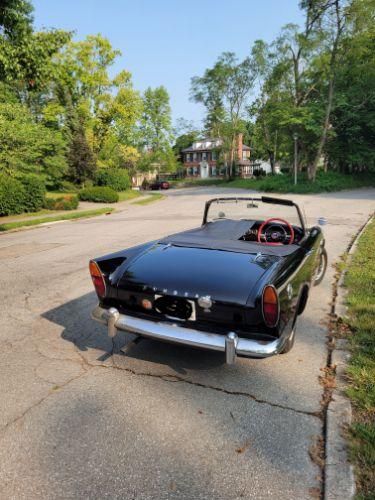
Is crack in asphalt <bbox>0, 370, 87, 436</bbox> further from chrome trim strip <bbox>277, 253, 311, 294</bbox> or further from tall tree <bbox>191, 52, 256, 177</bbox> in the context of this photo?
tall tree <bbox>191, 52, 256, 177</bbox>

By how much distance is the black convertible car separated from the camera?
2881mm

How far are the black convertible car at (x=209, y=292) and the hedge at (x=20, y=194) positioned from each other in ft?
52.5

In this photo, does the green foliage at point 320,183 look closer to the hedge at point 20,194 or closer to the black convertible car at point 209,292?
the hedge at point 20,194

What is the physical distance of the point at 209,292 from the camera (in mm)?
2982

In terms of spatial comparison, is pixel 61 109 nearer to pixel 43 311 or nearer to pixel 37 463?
pixel 43 311

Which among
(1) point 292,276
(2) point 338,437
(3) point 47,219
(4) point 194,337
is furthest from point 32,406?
(3) point 47,219

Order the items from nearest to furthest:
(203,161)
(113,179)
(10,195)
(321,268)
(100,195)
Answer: (321,268), (10,195), (100,195), (113,179), (203,161)

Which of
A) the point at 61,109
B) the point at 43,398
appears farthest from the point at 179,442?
the point at 61,109

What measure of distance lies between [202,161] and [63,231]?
68428 millimetres

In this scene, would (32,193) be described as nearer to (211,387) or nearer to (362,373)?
(211,387)

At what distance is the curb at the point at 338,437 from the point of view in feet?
6.88

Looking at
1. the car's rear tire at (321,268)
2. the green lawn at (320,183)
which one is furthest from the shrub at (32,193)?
the green lawn at (320,183)

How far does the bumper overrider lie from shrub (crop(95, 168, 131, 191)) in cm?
3132

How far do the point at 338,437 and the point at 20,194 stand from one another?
1880cm
